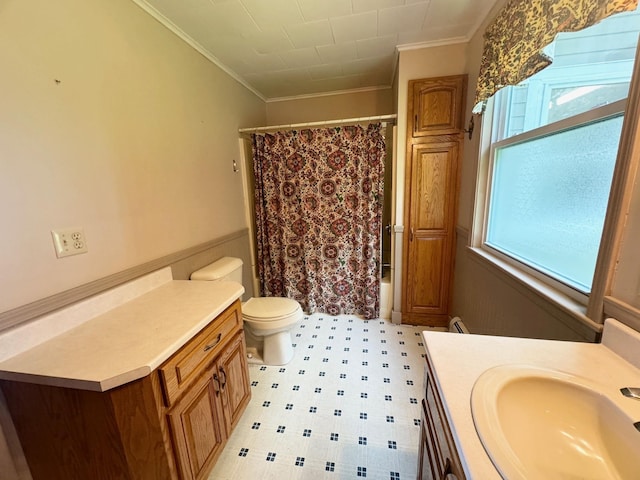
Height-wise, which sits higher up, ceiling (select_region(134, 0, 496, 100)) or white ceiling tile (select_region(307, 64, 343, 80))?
white ceiling tile (select_region(307, 64, 343, 80))

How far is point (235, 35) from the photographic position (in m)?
1.73

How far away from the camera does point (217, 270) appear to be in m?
1.80

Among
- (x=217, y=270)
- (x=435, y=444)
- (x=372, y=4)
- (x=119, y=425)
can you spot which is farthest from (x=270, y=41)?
(x=435, y=444)

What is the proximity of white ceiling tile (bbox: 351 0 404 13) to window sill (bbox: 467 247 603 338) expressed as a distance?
1592mm

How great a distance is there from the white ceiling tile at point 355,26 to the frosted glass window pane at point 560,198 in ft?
3.80

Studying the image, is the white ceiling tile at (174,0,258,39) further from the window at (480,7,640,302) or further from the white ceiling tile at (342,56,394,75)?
the window at (480,7,640,302)

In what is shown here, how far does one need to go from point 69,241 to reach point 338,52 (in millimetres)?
2100

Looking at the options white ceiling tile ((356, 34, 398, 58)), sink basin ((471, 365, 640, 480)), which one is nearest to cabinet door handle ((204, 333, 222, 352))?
sink basin ((471, 365, 640, 480))

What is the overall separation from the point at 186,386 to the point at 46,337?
1.82 feet

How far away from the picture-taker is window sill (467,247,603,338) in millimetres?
872

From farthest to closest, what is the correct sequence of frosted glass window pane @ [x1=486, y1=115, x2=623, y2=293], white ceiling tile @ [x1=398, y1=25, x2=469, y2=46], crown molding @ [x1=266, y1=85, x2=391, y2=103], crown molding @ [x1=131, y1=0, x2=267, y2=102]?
crown molding @ [x1=266, y1=85, x2=391, y2=103]
white ceiling tile @ [x1=398, y1=25, x2=469, y2=46]
crown molding @ [x1=131, y1=0, x2=267, y2=102]
frosted glass window pane @ [x1=486, y1=115, x2=623, y2=293]

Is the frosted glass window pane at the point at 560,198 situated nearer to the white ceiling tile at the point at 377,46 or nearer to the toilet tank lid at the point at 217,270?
the white ceiling tile at the point at 377,46

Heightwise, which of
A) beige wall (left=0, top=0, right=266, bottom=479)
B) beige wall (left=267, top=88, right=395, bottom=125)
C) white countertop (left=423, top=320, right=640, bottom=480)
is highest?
beige wall (left=267, top=88, right=395, bottom=125)

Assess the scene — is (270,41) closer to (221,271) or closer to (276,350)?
(221,271)
